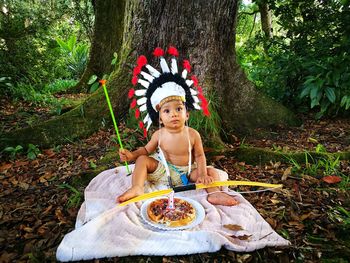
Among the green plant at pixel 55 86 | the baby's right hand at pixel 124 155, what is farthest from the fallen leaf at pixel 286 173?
the green plant at pixel 55 86

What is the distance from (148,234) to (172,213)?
0.90 feet

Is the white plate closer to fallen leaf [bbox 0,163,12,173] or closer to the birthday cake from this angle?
the birthday cake

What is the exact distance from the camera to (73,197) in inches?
108

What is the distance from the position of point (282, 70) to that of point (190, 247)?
11.8 ft

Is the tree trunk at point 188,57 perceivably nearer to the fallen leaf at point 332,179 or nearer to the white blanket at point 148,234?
the fallen leaf at point 332,179

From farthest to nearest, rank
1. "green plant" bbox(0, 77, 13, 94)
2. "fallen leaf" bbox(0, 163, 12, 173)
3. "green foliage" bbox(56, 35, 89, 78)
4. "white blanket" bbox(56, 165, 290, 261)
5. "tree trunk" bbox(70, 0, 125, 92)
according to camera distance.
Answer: "green foliage" bbox(56, 35, 89, 78)
"tree trunk" bbox(70, 0, 125, 92)
"green plant" bbox(0, 77, 13, 94)
"fallen leaf" bbox(0, 163, 12, 173)
"white blanket" bbox(56, 165, 290, 261)

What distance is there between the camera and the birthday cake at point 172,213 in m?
2.26

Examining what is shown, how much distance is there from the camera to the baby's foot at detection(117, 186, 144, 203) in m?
2.49

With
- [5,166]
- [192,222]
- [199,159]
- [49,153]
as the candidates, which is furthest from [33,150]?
[192,222]

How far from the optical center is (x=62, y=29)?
37.1 ft

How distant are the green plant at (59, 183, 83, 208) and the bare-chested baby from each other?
52 centimetres

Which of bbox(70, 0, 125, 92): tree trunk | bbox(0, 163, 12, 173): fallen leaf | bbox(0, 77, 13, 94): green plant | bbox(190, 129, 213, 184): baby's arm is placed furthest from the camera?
bbox(70, 0, 125, 92): tree trunk

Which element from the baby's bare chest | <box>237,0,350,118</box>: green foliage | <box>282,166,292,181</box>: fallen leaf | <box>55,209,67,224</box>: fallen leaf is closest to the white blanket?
<box>55,209,67,224</box>: fallen leaf

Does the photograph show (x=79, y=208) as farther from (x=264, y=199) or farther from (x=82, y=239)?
(x=264, y=199)
